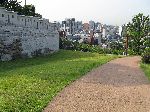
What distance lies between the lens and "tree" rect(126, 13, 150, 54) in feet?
178

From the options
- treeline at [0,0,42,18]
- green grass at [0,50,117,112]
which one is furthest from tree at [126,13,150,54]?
green grass at [0,50,117,112]

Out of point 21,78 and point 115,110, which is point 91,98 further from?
point 21,78

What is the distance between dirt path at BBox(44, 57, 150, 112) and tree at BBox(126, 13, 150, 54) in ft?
111

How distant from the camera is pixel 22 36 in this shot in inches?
1212

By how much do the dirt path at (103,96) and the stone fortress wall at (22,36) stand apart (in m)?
9.24

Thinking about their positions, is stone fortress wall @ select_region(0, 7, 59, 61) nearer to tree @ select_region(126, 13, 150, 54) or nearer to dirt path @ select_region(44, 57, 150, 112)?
dirt path @ select_region(44, 57, 150, 112)

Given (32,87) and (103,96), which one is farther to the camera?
(32,87)

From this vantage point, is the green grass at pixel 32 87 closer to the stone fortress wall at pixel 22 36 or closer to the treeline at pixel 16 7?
the stone fortress wall at pixel 22 36

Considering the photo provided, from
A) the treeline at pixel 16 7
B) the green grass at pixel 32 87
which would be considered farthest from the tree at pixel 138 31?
the green grass at pixel 32 87

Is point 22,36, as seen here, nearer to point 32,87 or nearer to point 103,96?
point 32,87

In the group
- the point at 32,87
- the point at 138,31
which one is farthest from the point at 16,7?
the point at 32,87

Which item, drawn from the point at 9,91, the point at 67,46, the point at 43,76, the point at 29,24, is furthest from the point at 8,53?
the point at 67,46

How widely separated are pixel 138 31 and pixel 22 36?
92.8 feet

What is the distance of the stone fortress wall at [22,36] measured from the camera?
88.7 feet
